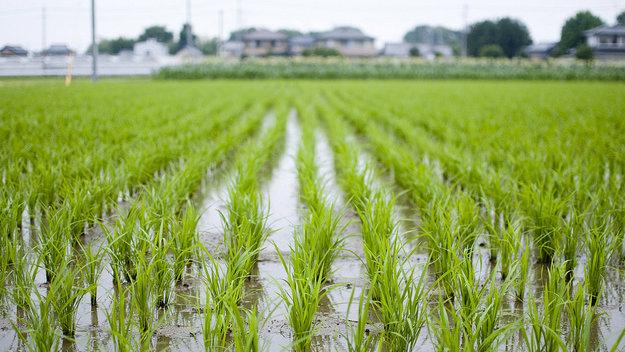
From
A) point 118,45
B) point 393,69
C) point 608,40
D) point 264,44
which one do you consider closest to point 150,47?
point 118,45

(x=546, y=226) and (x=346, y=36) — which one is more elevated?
(x=346, y=36)

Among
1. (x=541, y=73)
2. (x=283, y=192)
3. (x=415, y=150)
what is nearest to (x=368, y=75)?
(x=541, y=73)

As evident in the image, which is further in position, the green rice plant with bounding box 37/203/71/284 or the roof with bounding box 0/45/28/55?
the roof with bounding box 0/45/28/55

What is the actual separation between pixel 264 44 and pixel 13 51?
3758 cm

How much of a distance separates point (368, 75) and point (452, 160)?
31276 mm

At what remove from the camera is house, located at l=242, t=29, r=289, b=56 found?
66812 mm

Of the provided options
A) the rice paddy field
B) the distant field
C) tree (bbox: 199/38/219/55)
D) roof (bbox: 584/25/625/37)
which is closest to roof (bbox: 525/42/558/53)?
roof (bbox: 584/25/625/37)

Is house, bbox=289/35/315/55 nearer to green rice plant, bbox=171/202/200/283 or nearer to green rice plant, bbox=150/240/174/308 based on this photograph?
green rice plant, bbox=171/202/200/283

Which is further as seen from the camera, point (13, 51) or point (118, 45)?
point (118, 45)

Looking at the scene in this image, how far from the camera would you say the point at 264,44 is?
→ 67375 mm

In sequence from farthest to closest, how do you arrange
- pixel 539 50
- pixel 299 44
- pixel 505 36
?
1. pixel 299 44
2. pixel 539 50
3. pixel 505 36

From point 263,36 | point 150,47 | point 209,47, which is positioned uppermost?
point 209,47

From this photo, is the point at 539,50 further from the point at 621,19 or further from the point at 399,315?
the point at 399,315

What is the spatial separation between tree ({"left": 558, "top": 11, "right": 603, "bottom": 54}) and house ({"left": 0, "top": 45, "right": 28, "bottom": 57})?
33.6 metres
